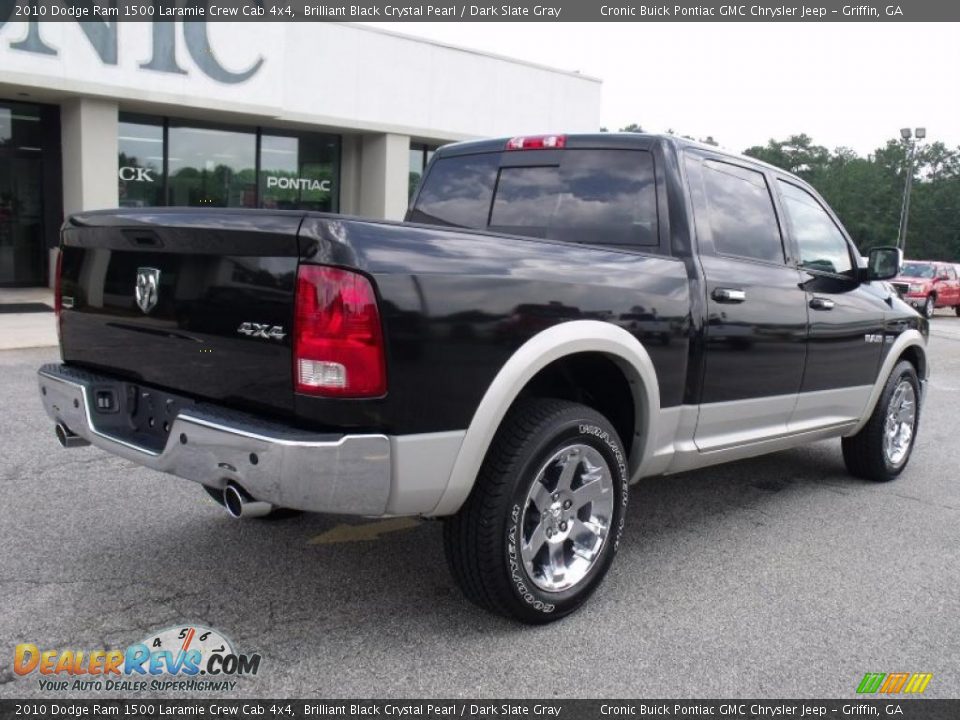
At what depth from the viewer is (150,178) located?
52.3 feet

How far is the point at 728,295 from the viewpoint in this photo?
4.02m

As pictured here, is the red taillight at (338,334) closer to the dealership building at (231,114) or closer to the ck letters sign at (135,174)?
the dealership building at (231,114)

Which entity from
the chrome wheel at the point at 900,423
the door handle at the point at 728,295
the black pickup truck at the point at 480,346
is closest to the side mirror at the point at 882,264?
the black pickup truck at the point at 480,346

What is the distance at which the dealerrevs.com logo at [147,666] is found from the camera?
278 cm

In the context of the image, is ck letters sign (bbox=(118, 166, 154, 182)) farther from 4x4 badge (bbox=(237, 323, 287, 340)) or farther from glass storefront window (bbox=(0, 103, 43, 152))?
4x4 badge (bbox=(237, 323, 287, 340))

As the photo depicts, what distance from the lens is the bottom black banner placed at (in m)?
2.64

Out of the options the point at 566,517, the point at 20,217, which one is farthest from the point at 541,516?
the point at 20,217

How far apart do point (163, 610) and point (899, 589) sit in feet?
10.1

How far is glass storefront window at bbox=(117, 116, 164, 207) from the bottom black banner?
14333 millimetres

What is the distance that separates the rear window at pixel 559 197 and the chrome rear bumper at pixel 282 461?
1861 millimetres

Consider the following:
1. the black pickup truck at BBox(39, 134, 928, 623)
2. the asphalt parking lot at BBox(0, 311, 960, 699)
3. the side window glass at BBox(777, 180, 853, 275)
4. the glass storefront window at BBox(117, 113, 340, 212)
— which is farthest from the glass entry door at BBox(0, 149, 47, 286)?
the side window glass at BBox(777, 180, 853, 275)

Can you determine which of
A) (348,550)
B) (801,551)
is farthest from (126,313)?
(801,551)

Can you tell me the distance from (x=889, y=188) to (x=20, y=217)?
8649cm

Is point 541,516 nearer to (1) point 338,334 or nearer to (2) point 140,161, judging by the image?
(1) point 338,334
